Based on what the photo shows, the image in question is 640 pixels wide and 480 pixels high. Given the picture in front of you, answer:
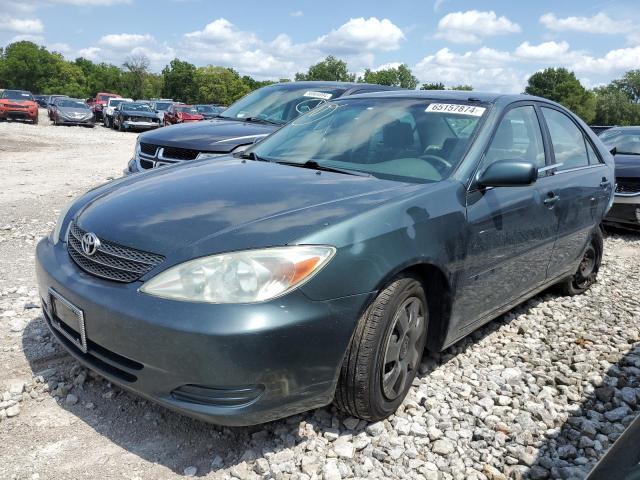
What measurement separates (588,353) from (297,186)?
234 cm

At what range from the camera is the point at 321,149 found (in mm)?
3547

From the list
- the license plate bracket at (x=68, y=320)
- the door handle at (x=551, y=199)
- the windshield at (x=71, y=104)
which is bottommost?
the windshield at (x=71, y=104)

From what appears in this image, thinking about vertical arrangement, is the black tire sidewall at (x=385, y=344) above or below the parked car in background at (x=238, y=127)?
below

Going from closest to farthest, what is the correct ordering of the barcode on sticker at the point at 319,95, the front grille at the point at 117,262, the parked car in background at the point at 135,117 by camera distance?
the front grille at the point at 117,262 < the barcode on sticker at the point at 319,95 < the parked car in background at the point at 135,117

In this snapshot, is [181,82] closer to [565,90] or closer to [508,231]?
[565,90]

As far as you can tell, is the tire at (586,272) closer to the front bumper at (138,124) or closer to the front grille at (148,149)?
the front grille at (148,149)

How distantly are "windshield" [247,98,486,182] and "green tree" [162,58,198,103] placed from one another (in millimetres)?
86499

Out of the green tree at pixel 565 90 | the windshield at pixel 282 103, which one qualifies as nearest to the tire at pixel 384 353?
the windshield at pixel 282 103

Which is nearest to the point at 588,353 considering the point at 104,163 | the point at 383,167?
the point at 383,167

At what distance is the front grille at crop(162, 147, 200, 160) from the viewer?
615 cm

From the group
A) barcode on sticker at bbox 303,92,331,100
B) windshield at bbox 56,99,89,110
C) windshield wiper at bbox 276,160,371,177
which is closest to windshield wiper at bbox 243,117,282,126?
barcode on sticker at bbox 303,92,331,100

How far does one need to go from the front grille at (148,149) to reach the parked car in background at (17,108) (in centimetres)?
2436

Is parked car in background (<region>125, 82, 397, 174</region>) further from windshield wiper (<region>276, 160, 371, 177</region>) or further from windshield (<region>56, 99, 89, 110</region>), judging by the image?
windshield (<region>56, 99, 89, 110</region>)

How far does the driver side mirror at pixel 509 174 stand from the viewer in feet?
9.77
